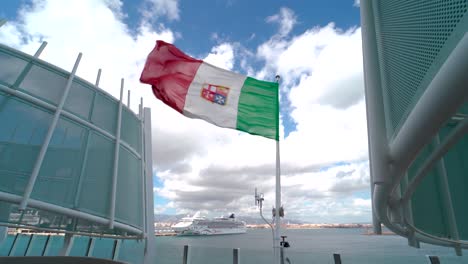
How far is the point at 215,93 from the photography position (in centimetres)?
1023

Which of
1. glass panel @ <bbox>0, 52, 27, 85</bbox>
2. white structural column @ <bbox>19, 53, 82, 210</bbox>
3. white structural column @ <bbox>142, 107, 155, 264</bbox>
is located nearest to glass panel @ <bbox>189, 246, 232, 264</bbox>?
white structural column @ <bbox>142, 107, 155, 264</bbox>

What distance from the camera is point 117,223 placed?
7371 mm

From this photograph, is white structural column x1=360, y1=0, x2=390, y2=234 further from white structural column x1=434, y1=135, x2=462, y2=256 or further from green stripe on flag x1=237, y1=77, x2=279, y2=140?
white structural column x1=434, y1=135, x2=462, y2=256

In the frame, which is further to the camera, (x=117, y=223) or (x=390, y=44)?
(x=117, y=223)

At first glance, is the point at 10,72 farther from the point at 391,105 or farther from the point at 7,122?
the point at 391,105

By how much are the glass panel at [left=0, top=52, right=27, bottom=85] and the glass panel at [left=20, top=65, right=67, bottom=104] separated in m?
0.19

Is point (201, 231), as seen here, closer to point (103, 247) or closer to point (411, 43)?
point (103, 247)

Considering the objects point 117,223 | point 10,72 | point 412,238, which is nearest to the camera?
point 10,72

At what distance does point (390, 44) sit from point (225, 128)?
235 inches

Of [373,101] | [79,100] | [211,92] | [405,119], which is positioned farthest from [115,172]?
[405,119]

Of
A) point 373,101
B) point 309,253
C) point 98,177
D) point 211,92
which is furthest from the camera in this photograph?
point 309,253

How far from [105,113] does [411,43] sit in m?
7.56

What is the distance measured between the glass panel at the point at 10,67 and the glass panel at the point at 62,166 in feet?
4.43

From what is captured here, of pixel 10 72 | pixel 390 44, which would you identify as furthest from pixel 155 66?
pixel 390 44
